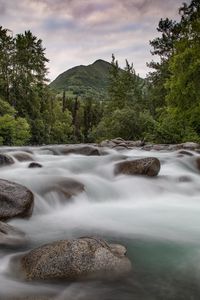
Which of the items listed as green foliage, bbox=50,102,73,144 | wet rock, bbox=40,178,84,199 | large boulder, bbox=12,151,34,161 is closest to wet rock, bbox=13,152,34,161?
large boulder, bbox=12,151,34,161

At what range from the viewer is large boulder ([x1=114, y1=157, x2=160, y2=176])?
10.1 m

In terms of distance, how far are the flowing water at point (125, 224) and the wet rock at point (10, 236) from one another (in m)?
0.16

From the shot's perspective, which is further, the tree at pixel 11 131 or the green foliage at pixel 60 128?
the green foliage at pixel 60 128

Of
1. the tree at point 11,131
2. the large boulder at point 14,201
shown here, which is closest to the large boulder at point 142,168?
the large boulder at point 14,201

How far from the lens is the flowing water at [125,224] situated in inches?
152

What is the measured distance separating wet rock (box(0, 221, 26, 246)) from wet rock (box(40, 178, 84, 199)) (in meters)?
2.34

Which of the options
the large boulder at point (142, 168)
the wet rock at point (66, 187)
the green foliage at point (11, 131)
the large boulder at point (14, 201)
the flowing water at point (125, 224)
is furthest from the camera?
the green foliage at point (11, 131)

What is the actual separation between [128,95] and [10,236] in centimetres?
5031

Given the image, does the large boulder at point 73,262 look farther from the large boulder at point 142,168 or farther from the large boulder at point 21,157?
the large boulder at point 21,157

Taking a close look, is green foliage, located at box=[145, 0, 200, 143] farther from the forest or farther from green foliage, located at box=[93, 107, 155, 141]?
green foliage, located at box=[93, 107, 155, 141]

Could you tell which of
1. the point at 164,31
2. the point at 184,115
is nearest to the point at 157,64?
the point at 164,31

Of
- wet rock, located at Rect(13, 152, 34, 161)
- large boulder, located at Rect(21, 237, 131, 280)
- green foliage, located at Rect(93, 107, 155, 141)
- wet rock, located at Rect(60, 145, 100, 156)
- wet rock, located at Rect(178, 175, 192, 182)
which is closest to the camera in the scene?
large boulder, located at Rect(21, 237, 131, 280)

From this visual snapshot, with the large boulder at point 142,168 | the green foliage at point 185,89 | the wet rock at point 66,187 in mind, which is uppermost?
the green foliage at point 185,89

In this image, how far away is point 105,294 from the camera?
12.5 feet
